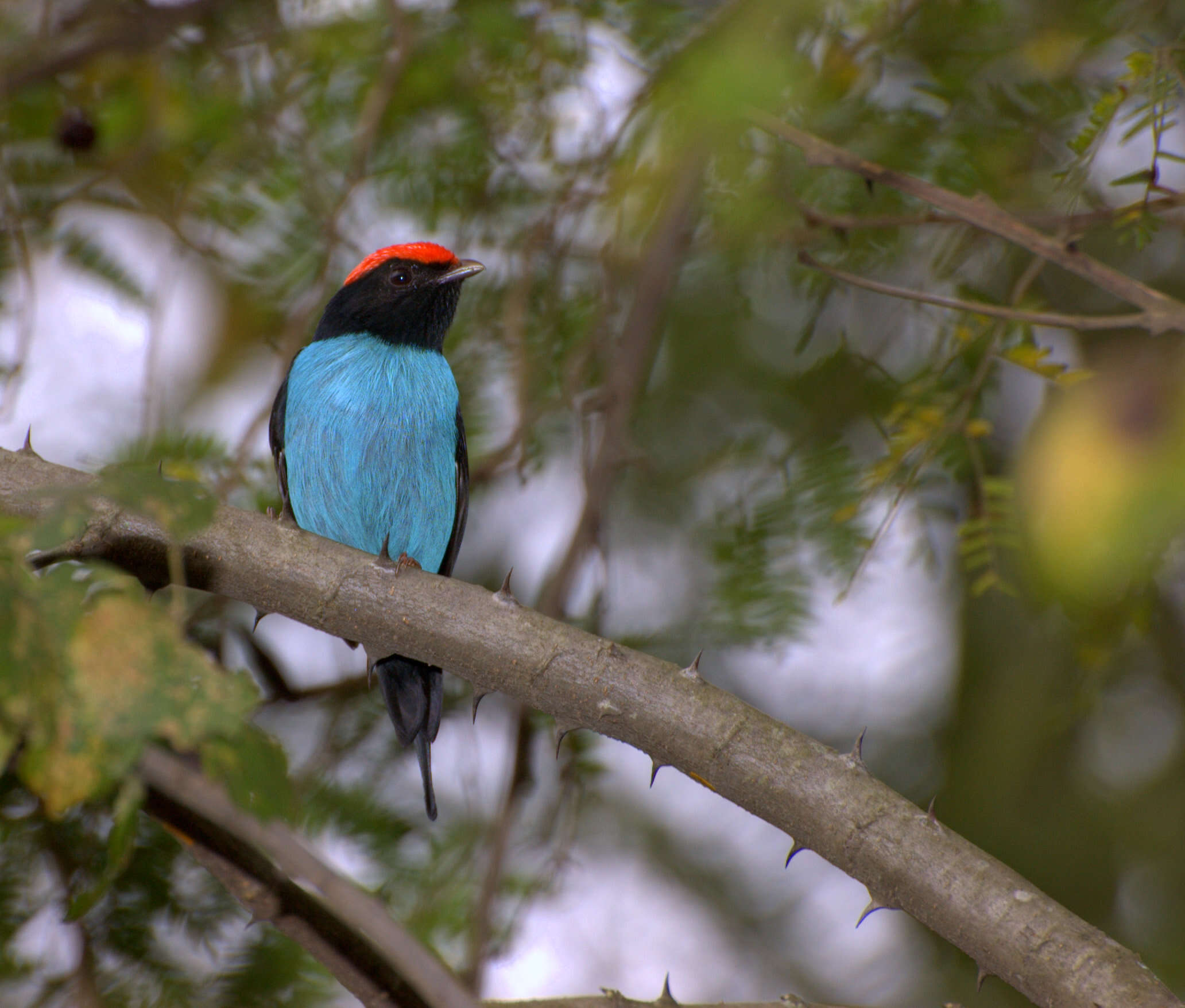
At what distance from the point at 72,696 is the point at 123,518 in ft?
3.71

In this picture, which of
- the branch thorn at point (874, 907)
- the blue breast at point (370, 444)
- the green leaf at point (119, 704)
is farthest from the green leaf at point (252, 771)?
the blue breast at point (370, 444)

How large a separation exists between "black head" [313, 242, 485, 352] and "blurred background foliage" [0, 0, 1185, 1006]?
7.7 inches

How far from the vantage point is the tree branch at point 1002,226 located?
254 cm

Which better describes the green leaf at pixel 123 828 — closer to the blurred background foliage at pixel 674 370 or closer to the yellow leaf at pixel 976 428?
the blurred background foliage at pixel 674 370

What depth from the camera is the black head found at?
14.5ft

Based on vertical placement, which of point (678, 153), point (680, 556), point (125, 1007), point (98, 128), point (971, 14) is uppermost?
point (971, 14)

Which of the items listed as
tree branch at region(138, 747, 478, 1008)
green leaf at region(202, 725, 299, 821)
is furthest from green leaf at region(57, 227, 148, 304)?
green leaf at region(202, 725, 299, 821)

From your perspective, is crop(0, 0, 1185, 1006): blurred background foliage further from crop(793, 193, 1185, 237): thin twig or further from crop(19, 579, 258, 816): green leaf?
crop(19, 579, 258, 816): green leaf

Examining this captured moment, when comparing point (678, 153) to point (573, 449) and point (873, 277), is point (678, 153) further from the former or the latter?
point (573, 449)

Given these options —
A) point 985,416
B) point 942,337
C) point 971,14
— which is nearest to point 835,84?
point 971,14

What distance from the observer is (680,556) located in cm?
473

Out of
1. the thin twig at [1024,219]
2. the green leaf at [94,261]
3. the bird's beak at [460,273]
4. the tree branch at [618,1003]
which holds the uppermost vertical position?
the thin twig at [1024,219]

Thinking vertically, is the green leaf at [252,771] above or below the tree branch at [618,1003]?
above

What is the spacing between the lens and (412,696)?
3740 mm
